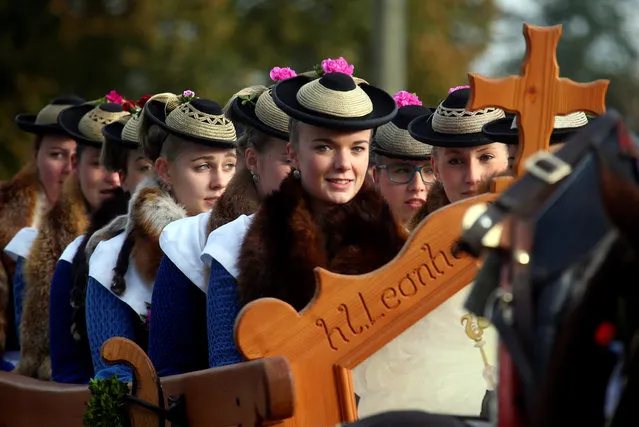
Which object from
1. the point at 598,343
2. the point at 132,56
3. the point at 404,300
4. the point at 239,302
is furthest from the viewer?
the point at 132,56

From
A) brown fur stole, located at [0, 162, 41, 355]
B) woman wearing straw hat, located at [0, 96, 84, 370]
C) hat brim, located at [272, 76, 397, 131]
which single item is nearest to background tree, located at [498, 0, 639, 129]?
woman wearing straw hat, located at [0, 96, 84, 370]

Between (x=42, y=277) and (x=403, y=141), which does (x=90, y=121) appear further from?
(x=403, y=141)

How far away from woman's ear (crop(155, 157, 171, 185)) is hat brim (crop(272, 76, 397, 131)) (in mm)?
1169

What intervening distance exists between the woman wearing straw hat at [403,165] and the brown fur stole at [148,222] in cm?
135

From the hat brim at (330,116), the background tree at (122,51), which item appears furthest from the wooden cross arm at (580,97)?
the background tree at (122,51)

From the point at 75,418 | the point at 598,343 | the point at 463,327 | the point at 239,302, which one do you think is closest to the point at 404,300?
the point at 463,327

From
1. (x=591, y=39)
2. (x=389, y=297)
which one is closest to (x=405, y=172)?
(x=389, y=297)

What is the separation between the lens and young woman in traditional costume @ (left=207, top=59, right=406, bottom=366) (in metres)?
4.05

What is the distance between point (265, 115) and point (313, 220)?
37.2 inches

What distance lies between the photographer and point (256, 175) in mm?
5047

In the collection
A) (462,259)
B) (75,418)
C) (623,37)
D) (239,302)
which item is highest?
(462,259)

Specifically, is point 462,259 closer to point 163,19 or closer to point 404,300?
point 404,300

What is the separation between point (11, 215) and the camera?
7543 millimetres

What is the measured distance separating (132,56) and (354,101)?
15557mm
